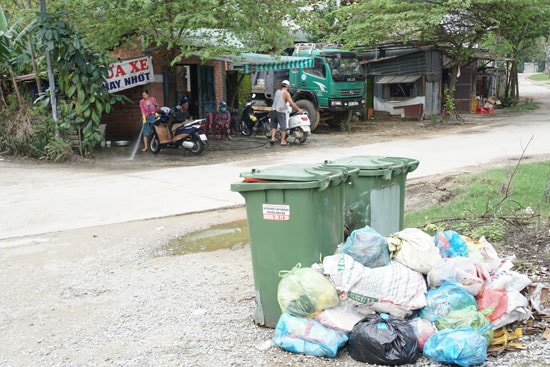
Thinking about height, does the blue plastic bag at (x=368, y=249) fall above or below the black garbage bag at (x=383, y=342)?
above

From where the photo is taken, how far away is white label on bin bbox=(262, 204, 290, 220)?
14.2 feet

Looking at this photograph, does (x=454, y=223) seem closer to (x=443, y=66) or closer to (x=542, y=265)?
(x=542, y=265)

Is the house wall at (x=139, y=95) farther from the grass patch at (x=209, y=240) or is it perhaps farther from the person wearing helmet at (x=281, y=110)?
the grass patch at (x=209, y=240)

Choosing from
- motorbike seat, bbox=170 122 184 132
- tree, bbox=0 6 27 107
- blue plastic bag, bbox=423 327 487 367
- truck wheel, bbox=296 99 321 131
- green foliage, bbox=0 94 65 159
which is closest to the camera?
blue plastic bag, bbox=423 327 487 367

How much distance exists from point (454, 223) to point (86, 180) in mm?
7903

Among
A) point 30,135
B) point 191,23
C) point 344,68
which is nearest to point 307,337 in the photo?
point 191,23

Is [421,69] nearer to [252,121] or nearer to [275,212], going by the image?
[252,121]

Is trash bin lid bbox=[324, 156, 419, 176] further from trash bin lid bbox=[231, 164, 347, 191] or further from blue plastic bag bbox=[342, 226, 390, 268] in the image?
blue plastic bag bbox=[342, 226, 390, 268]

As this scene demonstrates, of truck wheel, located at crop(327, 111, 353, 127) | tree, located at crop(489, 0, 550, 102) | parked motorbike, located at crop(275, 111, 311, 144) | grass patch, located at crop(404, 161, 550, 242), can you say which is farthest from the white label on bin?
tree, located at crop(489, 0, 550, 102)

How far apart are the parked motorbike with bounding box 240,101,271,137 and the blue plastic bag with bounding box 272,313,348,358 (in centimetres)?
1486

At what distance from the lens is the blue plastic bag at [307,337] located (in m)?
3.98

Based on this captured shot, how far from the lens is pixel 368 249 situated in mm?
4281

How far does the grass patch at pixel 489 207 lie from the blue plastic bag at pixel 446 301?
212 centimetres

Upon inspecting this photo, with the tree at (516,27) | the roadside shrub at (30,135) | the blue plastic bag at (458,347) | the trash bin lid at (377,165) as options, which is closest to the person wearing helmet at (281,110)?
the roadside shrub at (30,135)
